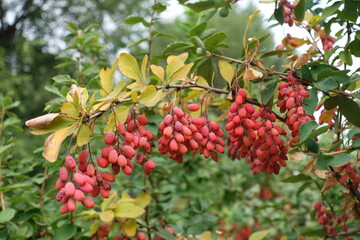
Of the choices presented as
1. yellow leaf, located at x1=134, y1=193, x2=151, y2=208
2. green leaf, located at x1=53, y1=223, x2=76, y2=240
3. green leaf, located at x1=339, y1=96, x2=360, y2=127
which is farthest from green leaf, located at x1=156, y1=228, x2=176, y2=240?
green leaf, located at x1=339, y1=96, x2=360, y2=127

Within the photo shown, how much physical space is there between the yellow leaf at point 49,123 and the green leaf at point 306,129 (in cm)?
43

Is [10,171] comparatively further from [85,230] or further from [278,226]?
[278,226]

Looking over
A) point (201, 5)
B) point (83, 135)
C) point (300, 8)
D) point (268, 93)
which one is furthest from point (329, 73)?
point (83, 135)

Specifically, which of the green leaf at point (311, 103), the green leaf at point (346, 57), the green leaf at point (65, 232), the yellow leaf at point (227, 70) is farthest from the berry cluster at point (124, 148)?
the green leaf at point (346, 57)

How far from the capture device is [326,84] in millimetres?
889

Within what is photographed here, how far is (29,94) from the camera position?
6.82 meters

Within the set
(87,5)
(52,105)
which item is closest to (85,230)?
(52,105)

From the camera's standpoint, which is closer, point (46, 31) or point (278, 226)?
point (278, 226)

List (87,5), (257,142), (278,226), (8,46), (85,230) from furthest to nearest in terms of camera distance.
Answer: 1. (87,5)
2. (8,46)
3. (278,226)
4. (85,230)
5. (257,142)

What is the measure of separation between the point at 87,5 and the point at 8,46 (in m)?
1.96

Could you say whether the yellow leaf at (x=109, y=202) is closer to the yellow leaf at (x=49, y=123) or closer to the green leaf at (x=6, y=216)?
the green leaf at (x=6, y=216)

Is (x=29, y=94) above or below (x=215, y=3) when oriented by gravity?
below

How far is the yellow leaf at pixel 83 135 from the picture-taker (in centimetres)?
79

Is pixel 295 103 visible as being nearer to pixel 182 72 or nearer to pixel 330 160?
pixel 330 160
